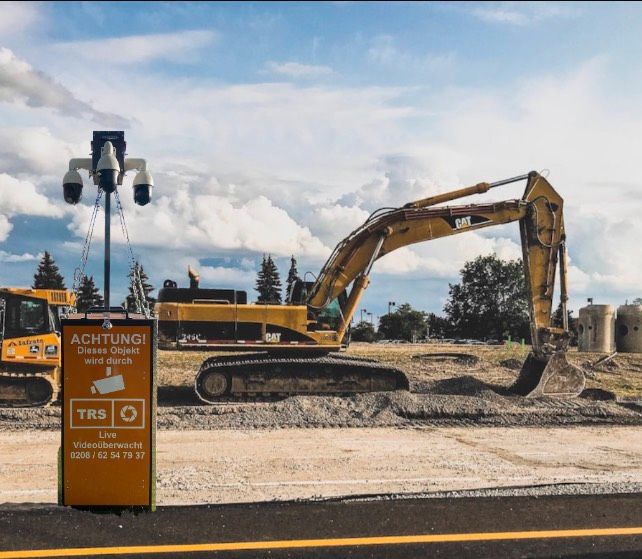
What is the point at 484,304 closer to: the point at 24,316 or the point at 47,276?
the point at 47,276

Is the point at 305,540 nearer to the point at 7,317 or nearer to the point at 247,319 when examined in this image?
the point at 247,319

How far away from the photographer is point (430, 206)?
16438mm

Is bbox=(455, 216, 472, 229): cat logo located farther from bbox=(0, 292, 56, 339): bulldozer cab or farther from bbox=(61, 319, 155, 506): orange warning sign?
bbox=(61, 319, 155, 506): orange warning sign

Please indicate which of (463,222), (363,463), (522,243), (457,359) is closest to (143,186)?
(363,463)

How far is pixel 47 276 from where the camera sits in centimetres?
6769

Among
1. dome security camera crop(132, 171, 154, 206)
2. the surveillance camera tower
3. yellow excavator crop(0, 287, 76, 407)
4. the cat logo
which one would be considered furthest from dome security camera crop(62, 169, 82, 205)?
the cat logo

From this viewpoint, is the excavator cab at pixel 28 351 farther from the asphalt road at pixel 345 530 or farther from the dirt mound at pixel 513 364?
→ the dirt mound at pixel 513 364

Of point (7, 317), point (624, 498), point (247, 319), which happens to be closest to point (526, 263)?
point (247, 319)

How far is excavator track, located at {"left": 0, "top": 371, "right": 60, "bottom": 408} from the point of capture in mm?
14891

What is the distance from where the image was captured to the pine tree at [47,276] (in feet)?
219

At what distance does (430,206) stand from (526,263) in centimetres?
259

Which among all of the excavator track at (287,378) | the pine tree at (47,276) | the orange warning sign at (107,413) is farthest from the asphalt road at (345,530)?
the pine tree at (47,276)

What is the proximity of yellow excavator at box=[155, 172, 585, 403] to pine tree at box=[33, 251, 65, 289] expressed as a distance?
5471 centimetres

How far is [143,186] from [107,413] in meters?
3.71
